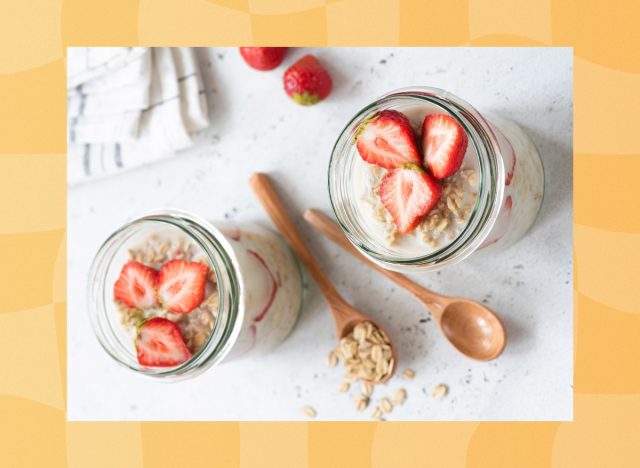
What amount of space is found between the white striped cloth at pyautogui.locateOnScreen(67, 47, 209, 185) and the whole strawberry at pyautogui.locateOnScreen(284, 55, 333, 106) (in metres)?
0.18

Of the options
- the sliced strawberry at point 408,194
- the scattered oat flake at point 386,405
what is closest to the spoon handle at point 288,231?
the scattered oat flake at point 386,405

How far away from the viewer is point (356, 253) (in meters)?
1.17

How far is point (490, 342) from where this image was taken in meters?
1.13

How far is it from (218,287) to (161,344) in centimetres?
13

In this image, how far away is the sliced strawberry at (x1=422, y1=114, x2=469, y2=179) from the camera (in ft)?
2.71

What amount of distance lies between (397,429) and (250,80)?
686mm

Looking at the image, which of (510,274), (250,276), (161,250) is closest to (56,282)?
(161,250)

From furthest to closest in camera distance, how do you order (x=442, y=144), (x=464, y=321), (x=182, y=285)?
(x=464, y=321) < (x=182, y=285) < (x=442, y=144)

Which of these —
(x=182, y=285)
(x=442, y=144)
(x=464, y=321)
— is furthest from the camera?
(x=464, y=321)

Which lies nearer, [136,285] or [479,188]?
[479,188]

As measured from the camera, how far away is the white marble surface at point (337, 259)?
1125 mm

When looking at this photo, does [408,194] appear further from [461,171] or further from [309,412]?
[309,412]

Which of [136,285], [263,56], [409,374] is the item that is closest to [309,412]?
[409,374]

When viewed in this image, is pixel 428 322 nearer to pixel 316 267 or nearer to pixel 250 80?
pixel 316 267
